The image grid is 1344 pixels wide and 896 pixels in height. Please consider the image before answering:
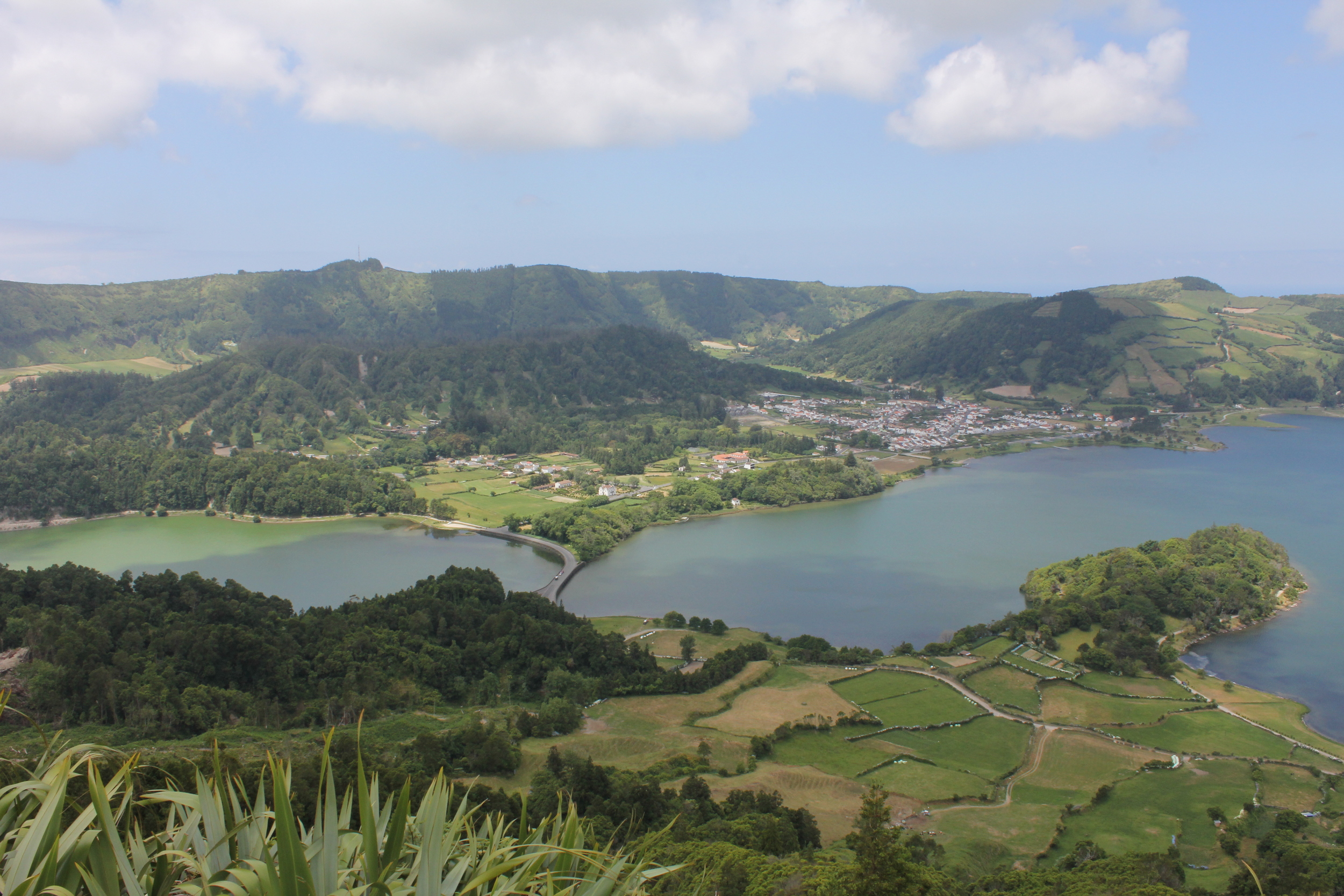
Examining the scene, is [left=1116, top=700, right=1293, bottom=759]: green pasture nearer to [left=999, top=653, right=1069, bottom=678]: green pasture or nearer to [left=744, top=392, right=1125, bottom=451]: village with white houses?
[left=999, top=653, right=1069, bottom=678]: green pasture

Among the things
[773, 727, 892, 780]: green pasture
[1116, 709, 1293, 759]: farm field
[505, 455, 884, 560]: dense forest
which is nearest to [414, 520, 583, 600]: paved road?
[505, 455, 884, 560]: dense forest

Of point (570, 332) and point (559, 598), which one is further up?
point (570, 332)

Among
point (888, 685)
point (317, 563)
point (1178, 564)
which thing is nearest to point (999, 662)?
point (888, 685)

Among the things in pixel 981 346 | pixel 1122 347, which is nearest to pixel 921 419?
pixel 981 346

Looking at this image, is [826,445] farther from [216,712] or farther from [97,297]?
[97,297]

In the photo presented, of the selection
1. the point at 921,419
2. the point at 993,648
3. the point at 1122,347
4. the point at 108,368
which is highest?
the point at 1122,347

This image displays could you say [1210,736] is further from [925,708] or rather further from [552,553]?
[552,553]
